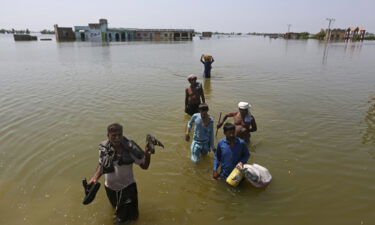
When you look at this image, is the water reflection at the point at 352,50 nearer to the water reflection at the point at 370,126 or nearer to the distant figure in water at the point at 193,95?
the water reflection at the point at 370,126

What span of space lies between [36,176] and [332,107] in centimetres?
999

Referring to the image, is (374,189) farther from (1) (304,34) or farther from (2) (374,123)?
(1) (304,34)

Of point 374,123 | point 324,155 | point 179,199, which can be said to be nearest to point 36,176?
point 179,199

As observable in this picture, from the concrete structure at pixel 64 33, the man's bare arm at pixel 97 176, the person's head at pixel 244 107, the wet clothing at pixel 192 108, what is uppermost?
the concrete structure at pixel 64 33

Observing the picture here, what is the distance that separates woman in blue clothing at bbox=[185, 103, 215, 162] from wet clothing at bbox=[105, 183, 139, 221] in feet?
6.09

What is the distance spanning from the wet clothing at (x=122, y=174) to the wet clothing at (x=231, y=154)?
157cm

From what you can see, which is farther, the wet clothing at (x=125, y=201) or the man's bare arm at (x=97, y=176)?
the wet clothing at (x=125, y=201)

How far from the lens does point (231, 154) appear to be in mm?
4238

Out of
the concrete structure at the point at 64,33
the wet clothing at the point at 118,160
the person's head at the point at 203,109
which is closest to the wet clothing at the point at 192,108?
the person's head at the point at 203,109

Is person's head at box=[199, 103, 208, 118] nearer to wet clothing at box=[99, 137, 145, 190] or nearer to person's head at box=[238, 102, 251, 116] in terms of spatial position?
person's head at box=[238, 102, 251, 116]

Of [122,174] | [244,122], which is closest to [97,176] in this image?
[122,174]

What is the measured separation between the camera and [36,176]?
519cm

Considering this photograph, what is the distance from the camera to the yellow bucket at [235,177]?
14.0 feet

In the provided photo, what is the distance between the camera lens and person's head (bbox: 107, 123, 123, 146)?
304 centimetres
